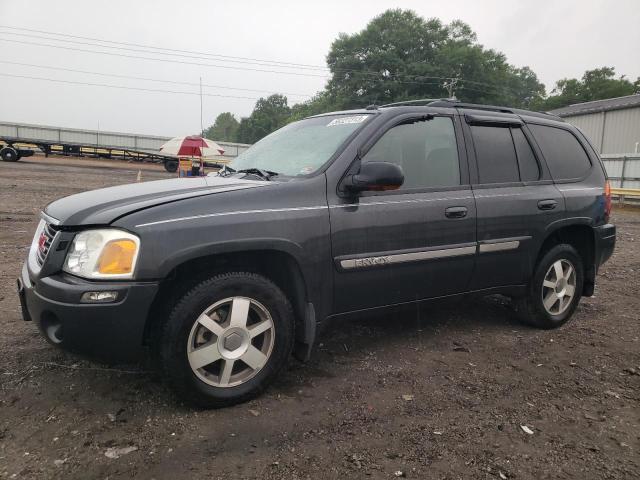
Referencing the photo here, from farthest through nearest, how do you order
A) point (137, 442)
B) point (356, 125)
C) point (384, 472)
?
point (356, 125), point (137, 442), point (384, 472)

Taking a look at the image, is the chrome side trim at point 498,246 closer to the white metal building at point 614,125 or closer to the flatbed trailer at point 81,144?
the flatbed trailer at point 81,144

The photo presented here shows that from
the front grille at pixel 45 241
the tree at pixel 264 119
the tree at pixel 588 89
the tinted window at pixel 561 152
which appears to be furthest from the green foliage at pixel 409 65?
the front grille at pixel 45 241

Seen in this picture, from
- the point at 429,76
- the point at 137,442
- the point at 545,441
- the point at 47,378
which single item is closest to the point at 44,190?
the point at 47,378

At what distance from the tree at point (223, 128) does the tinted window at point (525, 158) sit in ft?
445

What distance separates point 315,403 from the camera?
2828 millimetres

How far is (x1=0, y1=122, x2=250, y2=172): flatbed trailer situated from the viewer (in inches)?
1114

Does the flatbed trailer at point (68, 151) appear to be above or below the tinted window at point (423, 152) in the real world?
above

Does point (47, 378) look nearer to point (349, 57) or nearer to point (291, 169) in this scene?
point (291, 169)

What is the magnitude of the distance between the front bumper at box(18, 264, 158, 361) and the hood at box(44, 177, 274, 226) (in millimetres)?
325

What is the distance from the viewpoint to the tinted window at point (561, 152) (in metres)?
4.18

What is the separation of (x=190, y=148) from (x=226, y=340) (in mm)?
17352

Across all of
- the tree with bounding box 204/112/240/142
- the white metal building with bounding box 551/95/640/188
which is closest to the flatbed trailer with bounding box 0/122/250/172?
the white metal building with bounding box 551/95/640/188

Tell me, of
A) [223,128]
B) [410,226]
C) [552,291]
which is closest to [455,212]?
[410,226]

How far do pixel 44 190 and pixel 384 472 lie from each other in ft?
49.0
